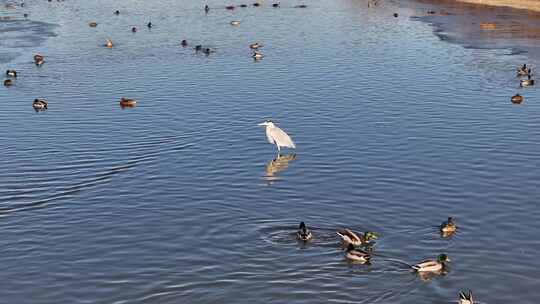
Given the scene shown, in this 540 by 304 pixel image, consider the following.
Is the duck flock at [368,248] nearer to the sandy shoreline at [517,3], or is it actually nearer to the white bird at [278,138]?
the white bird at [278,138]

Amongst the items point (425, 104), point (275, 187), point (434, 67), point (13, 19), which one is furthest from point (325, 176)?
point (13, 19)

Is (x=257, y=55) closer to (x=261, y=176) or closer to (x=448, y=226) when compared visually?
(x=261, y=176)

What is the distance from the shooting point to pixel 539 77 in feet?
153

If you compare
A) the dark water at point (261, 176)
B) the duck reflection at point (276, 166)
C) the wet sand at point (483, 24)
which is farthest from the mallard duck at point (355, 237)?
the wet sand at point (483, 24)

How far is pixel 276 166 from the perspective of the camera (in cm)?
3089

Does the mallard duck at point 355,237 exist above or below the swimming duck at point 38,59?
below

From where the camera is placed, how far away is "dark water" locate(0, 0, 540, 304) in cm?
2112

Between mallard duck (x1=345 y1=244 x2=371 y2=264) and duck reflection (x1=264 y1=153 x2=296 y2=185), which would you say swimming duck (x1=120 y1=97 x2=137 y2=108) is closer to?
duck reflection (x1=264 y1=153 x2=296 y2=185)

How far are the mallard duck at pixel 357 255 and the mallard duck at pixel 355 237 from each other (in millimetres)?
513

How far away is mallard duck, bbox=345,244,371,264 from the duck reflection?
305 inches

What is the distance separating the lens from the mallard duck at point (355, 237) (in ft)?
72.9

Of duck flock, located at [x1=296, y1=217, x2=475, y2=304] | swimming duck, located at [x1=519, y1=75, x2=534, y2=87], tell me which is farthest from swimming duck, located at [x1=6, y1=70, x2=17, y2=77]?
swimming duck, located at [x1=519, y1=75, x2=534, y2=87]

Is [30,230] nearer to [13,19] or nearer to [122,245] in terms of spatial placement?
[122,245]

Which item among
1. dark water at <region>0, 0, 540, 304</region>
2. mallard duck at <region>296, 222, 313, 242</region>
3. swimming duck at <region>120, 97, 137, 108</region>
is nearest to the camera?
dark water at <region>0, 0, 540, 304</region>
